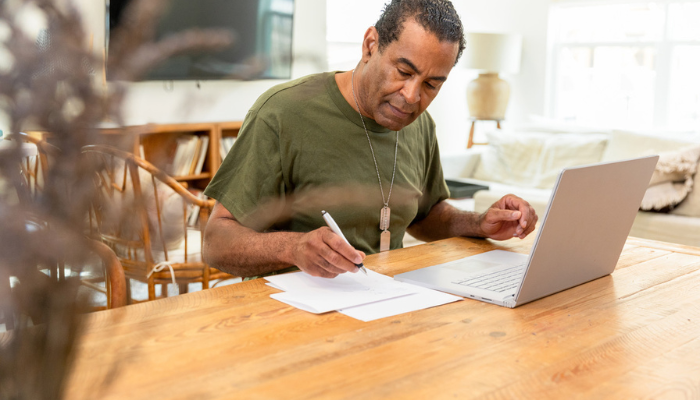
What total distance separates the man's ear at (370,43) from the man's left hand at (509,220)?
1.51 feet

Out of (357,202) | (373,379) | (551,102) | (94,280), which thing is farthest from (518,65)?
(94,280)

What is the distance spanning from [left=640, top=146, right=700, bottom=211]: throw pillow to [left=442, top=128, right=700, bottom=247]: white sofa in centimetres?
5

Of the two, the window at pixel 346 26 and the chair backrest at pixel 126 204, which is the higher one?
the window at pixel 346 26

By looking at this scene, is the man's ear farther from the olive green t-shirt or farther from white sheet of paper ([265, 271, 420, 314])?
white sheet of paper ([265, 271, 420, 314])

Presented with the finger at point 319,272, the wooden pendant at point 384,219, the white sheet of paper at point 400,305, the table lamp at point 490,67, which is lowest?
the white sheet of paper at point 400,305

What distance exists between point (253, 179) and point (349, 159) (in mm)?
250

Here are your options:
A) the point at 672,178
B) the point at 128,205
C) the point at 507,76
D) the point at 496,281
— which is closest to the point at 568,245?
the point at 496,281

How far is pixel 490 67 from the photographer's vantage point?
546 centimetres

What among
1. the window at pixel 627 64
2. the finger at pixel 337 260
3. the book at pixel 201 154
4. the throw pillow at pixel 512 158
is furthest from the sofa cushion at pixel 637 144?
the finger at pixel 337 260

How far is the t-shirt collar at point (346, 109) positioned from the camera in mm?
1574

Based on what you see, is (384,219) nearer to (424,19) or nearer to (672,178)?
(424,19)

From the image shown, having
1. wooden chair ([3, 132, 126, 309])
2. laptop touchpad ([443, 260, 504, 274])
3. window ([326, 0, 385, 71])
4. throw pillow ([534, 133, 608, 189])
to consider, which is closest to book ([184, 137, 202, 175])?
window ([326, 0, 385, 71])

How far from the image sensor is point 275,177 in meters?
1.46

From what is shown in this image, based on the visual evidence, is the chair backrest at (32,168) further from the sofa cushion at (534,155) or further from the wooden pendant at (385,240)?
the sofa cushion at (534,155)
